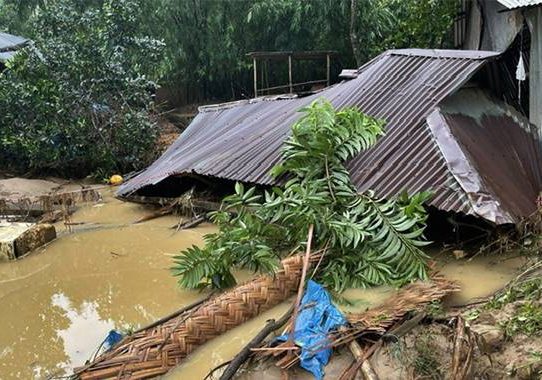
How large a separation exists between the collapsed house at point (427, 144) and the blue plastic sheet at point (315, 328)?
210 centimetres

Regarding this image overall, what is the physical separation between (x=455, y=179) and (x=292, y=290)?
6.86 feet

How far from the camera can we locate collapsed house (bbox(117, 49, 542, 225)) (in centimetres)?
579

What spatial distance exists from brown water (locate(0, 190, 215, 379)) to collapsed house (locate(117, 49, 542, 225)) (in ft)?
3.66

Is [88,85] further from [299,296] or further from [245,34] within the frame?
[299,296]

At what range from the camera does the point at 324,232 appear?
529 cm

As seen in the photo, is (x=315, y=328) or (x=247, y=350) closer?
(x=247, y=350)

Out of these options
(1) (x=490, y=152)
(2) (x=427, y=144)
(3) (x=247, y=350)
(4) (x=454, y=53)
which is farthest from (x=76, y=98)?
(3) (x=247, y=350)

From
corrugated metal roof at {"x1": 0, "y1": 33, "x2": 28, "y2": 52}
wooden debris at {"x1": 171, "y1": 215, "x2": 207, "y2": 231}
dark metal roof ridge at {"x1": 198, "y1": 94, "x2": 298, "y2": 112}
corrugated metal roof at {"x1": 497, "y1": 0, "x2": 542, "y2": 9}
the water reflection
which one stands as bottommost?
the water reflection

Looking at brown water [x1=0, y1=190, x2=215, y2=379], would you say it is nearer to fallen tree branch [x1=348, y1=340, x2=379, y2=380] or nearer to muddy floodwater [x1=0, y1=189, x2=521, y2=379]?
muddy floodwater [x1=0, y1=189, x2=521, y2=379]

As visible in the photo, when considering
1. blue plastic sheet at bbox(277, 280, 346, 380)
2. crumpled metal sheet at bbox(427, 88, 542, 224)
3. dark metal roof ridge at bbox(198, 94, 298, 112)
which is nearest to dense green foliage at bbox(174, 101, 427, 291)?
crumpled metal sheet at bbox(427, 88, 542, 224)

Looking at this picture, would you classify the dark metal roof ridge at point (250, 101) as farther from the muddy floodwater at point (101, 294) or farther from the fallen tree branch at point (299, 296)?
the fallen tree branch at point (299, 296)

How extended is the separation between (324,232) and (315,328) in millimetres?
1567

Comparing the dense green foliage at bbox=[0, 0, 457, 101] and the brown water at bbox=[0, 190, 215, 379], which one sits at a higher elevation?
the dense green foliage at bbox=[0, 0, 457, 101]

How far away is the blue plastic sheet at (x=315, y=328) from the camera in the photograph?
3621 mm
